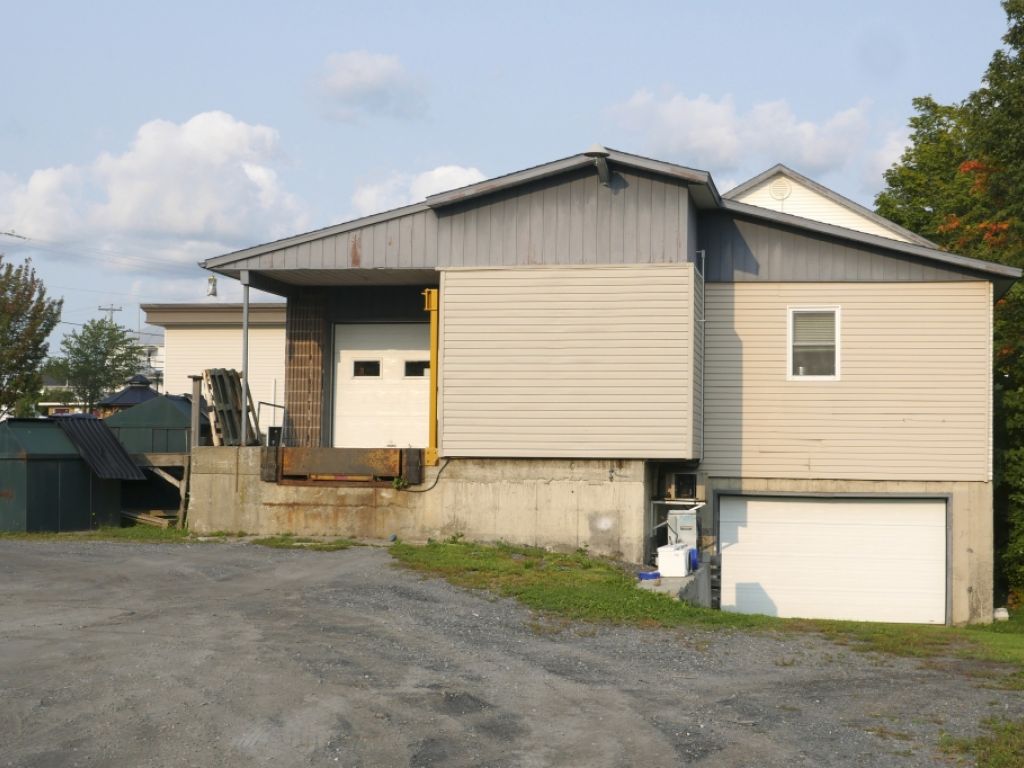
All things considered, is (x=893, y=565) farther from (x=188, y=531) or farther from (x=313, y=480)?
(x=188, y=531)

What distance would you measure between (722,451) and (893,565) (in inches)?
123

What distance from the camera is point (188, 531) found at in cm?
1753

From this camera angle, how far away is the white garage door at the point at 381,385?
18812 mm

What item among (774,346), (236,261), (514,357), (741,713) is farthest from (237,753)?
(774,346)

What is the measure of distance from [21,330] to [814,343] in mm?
23249

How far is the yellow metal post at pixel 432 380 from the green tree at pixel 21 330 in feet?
62.1

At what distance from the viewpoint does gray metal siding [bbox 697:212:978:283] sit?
17.8 m

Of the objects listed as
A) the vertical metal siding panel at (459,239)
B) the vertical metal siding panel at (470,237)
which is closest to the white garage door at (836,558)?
the vertical metal siding panel at (470,237)

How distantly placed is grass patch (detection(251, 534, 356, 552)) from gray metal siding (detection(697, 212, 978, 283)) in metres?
6.77

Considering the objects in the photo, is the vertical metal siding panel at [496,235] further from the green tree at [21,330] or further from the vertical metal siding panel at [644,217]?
the green tree at [21,330]

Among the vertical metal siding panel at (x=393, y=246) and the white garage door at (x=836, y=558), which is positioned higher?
the vertical metal siding panel at (x=393, y=246)

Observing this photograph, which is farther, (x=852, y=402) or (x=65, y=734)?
(x=852, y=402)

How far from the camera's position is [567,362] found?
1661 cm

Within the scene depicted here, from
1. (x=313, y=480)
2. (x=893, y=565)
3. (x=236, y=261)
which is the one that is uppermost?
(x=236, y=261)
